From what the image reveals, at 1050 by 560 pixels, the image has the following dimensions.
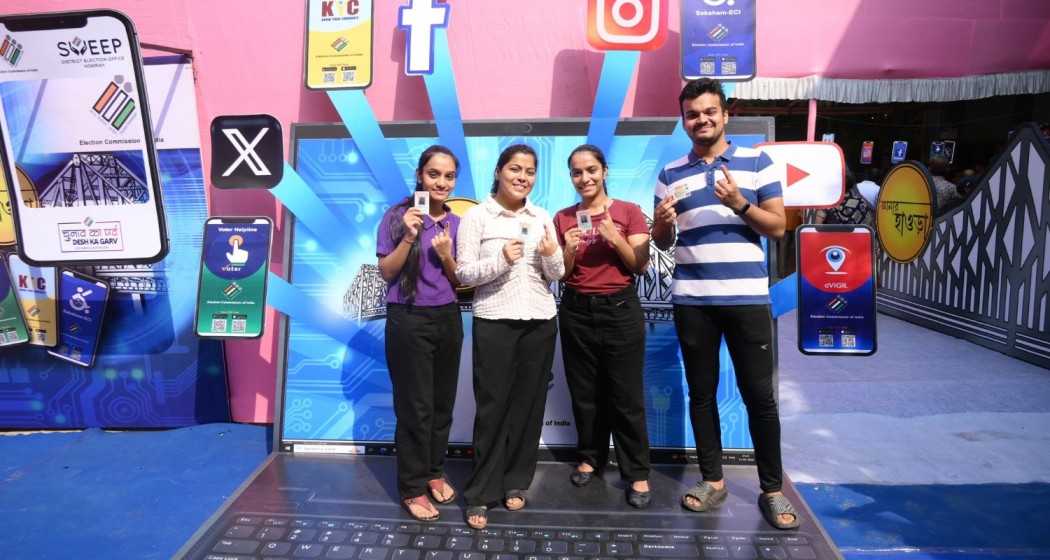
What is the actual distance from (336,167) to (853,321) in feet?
9.04

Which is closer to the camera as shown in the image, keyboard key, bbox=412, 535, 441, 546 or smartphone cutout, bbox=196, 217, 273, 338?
keyboard key, bbox=412, 535, 441, 546

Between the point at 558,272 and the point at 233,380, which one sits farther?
the point at 233,380

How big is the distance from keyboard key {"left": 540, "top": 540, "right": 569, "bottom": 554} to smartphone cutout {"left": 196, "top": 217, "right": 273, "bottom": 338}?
1.81 meters

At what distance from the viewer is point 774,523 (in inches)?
103

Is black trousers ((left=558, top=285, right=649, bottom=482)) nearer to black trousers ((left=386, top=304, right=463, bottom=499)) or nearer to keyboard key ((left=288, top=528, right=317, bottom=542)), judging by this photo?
black trousers ((left=386, top=304, right=463, bottom=499))

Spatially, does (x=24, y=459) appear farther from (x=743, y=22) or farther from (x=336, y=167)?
(x=743, y=22)

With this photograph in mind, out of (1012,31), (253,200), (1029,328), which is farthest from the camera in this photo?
(1029,328)

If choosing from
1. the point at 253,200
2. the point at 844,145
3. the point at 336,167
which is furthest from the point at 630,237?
the point at 844,145

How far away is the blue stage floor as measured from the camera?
2621 millimetres

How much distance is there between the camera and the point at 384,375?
338 centimetres

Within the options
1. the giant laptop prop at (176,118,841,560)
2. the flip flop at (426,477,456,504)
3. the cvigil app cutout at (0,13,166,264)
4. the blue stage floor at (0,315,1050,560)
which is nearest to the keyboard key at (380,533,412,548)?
the giant laptop prop at (176,118,841,560)

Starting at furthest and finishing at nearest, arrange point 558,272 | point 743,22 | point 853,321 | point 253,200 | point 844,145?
point 844,145
point 253,200
point 743,22
point 853,321
point 558,272

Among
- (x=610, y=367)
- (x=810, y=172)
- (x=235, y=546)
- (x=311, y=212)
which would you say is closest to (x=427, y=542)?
(x=235, y=546)

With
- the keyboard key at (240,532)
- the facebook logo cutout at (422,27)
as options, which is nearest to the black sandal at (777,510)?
the keyboard key at (240,532)
